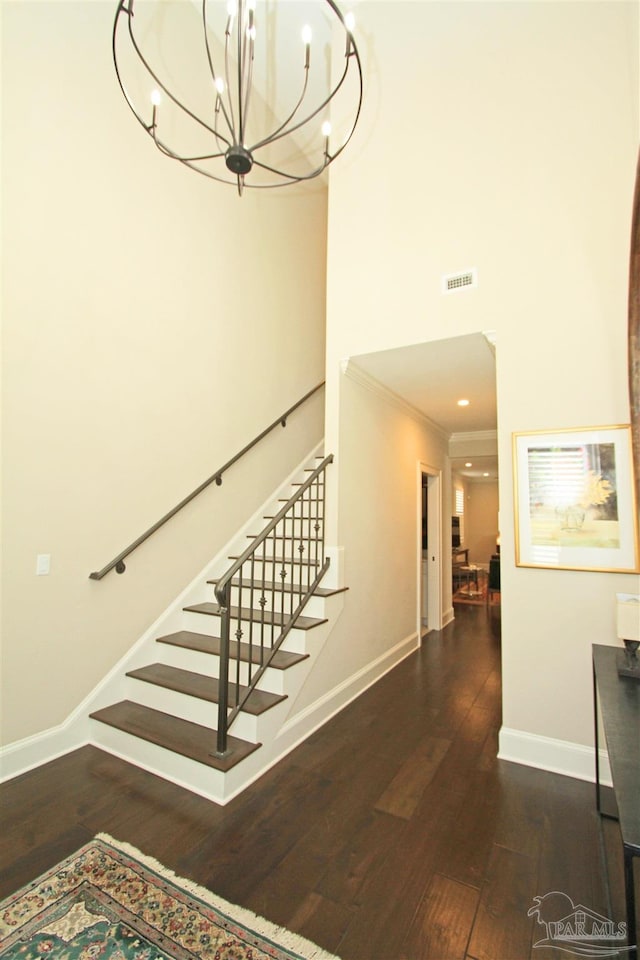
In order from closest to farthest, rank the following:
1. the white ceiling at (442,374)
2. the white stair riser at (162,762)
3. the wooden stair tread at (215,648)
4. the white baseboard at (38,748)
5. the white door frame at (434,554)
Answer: the white stair riser at (162,762) → the white baseboard at (38,748) → the wooden stair tread at (215,648) → the white ceiling at (442,374) → the white door frame at (434,554)

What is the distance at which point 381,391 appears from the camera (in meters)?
A: 4.22

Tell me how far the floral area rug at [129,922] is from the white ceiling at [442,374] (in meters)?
3.28

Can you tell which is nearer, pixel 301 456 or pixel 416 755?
pixel 416 755

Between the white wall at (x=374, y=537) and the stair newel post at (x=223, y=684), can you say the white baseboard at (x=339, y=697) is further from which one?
the stair newel post at (x=223, y=684)

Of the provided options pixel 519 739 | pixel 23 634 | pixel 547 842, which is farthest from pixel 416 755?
pixel 23 634

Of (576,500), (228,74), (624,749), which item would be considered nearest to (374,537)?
(576,500)

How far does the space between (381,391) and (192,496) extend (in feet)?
6.69

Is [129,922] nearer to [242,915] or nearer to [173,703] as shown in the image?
[242,915]

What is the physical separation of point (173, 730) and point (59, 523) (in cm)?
145

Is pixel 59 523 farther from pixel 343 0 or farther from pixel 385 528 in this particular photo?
pixel 343 0

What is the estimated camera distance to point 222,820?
2.12 meters

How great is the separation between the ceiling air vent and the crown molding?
2.98 feet

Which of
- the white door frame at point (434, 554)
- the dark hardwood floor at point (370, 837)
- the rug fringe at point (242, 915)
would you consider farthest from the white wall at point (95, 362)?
the white door frame at point (434, 554)

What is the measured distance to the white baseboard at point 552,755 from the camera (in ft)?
8.26
